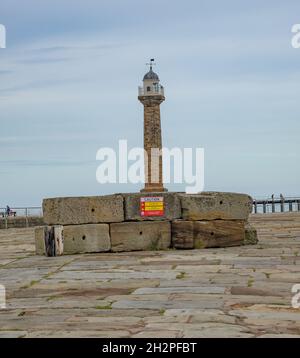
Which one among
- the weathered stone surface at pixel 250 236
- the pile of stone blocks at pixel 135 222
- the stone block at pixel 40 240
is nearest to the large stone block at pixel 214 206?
the pile of stone blocks at pixel 135 222

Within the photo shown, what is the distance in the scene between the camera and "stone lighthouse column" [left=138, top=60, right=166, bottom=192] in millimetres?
50188

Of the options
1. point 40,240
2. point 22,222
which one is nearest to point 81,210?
point 40,240

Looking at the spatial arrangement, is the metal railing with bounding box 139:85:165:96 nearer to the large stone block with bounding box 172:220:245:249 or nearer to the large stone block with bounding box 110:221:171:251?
the large stone block with bounding box 172:220:245:249

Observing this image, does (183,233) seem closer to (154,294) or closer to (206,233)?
(206,233)

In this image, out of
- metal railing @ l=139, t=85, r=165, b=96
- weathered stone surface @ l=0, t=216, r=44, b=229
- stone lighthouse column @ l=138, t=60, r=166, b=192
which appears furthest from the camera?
metal railing @ l=139, t=85, r=165, b=96

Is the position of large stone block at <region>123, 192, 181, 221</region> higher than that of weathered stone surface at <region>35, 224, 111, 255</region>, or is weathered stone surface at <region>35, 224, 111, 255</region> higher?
large stone block at <region>123, 192, 181, 221</region>

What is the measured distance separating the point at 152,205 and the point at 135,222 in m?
0.46

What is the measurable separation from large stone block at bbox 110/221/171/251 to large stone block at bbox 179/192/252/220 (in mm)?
518

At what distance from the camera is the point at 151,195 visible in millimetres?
13602

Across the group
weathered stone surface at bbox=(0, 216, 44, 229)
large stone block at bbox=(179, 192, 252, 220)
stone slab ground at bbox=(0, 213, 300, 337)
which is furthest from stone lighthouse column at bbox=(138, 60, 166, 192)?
stone slab ground at bbox=(0, 213, 300, 337)

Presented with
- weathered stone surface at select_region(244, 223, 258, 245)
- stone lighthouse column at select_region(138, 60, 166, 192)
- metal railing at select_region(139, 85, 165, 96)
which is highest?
metal railing at select_region(139, 85, 165, 96)

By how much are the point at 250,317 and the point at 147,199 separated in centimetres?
734

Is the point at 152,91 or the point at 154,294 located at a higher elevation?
the point at 152,91

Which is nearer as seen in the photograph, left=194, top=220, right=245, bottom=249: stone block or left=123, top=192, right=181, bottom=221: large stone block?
left=123, top=192, right=181, bottom=221: large stone block
